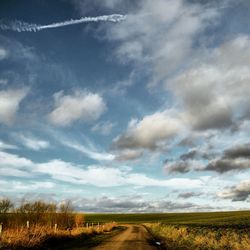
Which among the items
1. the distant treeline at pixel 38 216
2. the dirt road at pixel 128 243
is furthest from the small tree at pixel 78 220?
the dirt road at pixel 128 243

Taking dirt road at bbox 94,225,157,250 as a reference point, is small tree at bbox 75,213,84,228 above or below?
above

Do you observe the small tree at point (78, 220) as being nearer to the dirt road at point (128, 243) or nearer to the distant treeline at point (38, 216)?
the distant treeline at point (38, 216)

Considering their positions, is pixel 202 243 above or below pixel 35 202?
below

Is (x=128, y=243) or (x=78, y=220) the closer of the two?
(x=128, y=243)

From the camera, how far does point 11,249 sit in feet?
68.5

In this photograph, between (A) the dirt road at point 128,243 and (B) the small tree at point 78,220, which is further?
(B) the small tree at point 78,220

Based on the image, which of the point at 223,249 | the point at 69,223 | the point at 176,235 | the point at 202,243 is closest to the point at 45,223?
the point at 69,223

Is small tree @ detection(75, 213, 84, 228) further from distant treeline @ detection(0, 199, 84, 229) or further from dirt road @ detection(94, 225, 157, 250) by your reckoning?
dirt road @ detection(94, 225, 157, 250)

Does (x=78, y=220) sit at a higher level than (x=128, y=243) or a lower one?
higher

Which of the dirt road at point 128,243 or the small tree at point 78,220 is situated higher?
the small tree at point 78,220

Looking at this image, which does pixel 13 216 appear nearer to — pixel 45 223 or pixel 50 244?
pixel 45 223

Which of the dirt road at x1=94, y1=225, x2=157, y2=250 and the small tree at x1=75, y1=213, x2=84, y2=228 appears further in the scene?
the small tree at x1=75, y1=213, x2=84, y2=228

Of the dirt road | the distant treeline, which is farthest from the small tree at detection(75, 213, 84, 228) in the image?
the dirt road

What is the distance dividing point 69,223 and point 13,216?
39.5 ft
